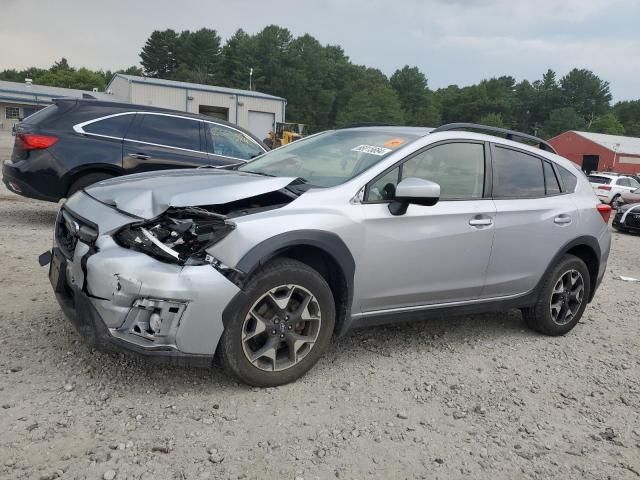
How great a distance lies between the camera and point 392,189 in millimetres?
3648

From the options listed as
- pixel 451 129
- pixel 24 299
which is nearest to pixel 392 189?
pixel 451 129

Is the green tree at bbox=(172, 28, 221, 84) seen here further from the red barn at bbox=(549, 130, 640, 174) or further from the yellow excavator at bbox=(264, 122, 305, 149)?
the red barn at bbox=(549, 130, 640, 174)

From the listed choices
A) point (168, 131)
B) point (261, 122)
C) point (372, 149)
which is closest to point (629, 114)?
point (261, 122)

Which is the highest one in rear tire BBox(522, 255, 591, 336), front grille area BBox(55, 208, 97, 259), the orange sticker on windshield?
the orange sticker on windshield

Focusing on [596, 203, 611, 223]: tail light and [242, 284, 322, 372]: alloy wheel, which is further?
[596, 203, 611, 223]: tail light

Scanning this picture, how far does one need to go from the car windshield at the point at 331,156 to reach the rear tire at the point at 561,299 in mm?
1867

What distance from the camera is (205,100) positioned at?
44125mm

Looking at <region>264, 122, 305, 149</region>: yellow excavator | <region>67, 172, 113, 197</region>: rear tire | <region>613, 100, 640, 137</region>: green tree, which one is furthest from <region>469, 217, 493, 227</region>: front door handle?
<region>613, 100, 640, 137</region>: green tree

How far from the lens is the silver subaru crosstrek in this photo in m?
2.86

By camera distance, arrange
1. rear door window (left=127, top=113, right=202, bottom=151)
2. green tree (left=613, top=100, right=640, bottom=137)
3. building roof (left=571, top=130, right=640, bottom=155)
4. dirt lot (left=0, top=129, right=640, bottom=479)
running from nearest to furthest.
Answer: dirt lot (left=0, top=129, right=640, bottom=479)
rear door window (left=127, top=113, right=202, bottom=151)
building roof (left=571, top=130, right=640, bottom=155)
green tree (left=613, top=100, right=640, bottom=137)

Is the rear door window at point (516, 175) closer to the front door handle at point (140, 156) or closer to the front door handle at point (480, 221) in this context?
the front door handle at point (480, 221)

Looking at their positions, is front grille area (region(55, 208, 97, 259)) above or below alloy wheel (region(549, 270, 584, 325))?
above

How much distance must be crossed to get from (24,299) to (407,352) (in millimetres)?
3068

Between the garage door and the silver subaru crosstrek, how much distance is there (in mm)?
42967
